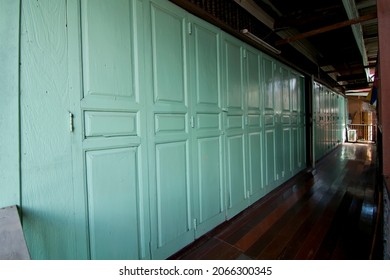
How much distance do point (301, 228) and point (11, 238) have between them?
7.81 feet

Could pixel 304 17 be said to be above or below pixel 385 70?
above

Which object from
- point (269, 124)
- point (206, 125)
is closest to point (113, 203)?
point (206, 125)

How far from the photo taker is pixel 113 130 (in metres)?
1.35

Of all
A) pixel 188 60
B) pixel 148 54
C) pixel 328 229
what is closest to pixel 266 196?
pixel 328 229

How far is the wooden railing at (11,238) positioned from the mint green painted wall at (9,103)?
10 cm

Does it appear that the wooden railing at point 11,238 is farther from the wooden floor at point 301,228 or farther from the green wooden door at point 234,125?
the green wooden door at point 234,125

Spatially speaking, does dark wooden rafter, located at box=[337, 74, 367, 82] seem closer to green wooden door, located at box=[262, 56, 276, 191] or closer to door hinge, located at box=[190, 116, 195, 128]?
green wooden door, located at box=[262, 56, 276, 191]

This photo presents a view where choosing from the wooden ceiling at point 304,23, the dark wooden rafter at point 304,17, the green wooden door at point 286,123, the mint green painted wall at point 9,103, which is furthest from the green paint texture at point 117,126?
the green wooden door at point 286,123

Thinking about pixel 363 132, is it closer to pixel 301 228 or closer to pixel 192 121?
pixel 301 228

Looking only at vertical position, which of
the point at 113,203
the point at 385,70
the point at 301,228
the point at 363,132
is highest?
the point at 385,70

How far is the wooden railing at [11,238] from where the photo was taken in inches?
27.3

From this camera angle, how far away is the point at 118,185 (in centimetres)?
138

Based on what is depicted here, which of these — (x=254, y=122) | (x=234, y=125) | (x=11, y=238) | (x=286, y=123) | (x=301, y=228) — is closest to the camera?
(x=11, y=238)

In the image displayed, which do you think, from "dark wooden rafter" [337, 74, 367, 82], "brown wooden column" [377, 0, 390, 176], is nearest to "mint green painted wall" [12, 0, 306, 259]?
"brown wooden column" [377, 0, 390, 176]
